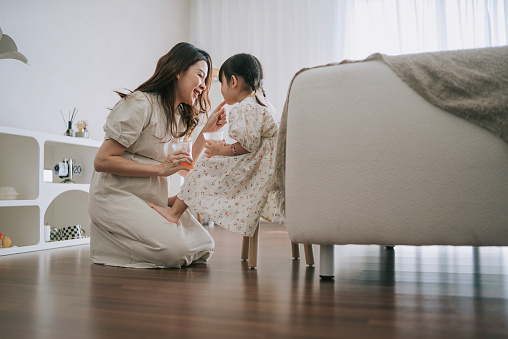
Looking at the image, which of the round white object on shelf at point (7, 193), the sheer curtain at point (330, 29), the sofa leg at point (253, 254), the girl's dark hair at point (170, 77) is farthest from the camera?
the sheer curtain at point (330, 29)

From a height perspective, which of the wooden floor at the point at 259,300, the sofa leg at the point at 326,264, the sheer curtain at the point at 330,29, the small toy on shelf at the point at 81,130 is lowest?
the wooden floor at the point at 259,300

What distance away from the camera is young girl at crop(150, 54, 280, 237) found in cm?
160

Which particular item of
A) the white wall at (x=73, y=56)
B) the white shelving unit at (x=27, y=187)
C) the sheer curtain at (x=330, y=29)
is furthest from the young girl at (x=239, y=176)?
the sheer curtain at (x=330, y=29)

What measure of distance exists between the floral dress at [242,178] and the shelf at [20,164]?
3.38ft

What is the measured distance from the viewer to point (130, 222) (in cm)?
165

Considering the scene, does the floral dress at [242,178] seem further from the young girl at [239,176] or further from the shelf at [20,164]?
the shelf at [20,164]

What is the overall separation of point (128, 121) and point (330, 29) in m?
3.02

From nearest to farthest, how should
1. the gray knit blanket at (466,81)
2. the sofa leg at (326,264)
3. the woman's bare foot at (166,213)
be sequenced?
the gray knit blanket at (466,81) < the sofa leg at (326,264) < the woman's bare foot at (166,213)

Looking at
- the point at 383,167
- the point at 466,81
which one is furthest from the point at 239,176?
the point at 466,81

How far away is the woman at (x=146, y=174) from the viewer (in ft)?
5.36

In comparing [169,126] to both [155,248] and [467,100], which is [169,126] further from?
[467,100]

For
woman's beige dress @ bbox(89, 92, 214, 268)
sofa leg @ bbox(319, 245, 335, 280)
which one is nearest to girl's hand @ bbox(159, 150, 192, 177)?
woman's beige dress @ bbox(89, 92, 214, 268)

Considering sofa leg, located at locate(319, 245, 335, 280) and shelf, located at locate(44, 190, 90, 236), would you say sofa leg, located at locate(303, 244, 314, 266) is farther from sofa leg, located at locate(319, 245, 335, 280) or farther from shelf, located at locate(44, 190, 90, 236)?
shelf, located at locate(44, 190, 90, 236)

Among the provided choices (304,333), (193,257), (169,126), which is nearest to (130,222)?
(193,257)
